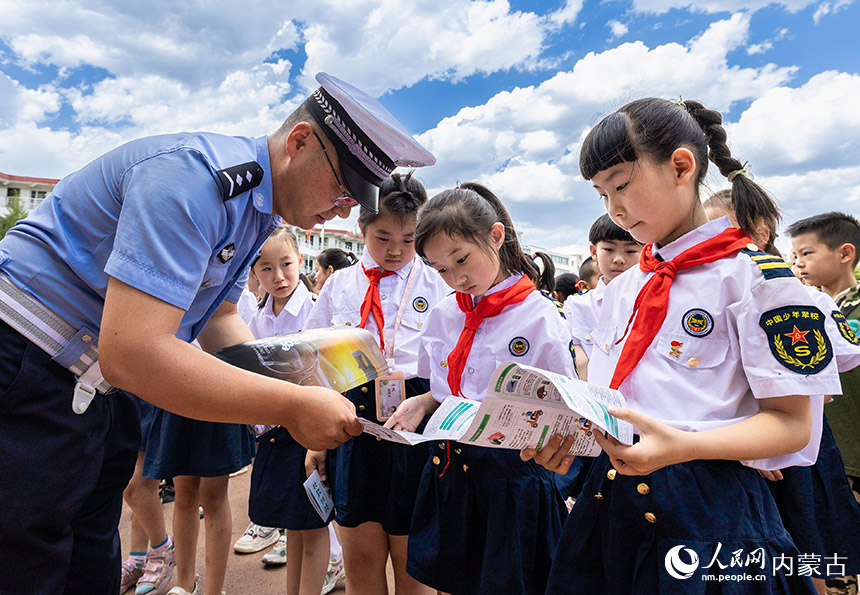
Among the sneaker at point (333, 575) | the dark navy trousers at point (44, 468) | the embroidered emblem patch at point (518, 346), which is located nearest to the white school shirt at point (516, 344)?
the embroidered emblem patch at point (518, 346)

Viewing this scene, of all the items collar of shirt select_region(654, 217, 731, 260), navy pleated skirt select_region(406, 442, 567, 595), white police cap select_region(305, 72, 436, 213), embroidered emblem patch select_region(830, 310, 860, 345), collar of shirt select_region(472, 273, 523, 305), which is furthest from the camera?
embroidered emblem patch select_region(830, 310, 860, 345)

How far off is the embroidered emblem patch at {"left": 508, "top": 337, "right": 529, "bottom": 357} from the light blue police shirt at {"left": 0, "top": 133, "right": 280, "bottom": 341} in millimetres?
1042

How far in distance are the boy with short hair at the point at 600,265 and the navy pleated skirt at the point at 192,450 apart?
2.11 meters

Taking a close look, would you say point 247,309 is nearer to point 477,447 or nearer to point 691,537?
point 477,447

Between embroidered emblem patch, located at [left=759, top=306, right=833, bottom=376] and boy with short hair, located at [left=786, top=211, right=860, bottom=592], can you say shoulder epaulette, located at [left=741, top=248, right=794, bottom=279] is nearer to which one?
embroidered emblem patch, located at [left=759, top=306, right=833, bottom=376]

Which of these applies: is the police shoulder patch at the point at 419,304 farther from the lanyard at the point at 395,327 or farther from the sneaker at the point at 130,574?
the sneaker at the point at 130,574

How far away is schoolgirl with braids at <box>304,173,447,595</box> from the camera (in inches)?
92.8

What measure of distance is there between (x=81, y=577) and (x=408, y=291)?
1.70 m

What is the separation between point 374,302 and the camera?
2.67 meters

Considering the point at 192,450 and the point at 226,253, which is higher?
the point at 226,253

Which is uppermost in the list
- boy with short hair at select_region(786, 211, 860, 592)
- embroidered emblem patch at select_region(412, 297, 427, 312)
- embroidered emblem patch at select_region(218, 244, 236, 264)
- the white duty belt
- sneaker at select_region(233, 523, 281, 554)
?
boy with short hair at select_region(786, 211, 860, 592)

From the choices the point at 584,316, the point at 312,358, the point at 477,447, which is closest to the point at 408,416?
the point at 477,447

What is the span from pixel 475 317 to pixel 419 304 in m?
0.64

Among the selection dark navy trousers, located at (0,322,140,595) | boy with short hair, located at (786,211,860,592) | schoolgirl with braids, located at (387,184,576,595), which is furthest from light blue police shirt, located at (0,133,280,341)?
boy with short hair, located at (786,211,860,592)
